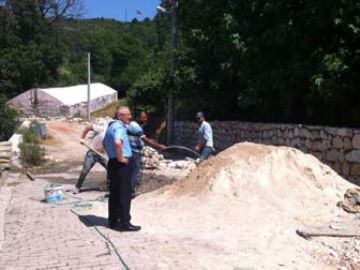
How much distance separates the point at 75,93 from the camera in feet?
176

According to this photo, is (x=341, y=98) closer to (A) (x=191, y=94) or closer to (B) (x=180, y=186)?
(B) (x=180, y=186)

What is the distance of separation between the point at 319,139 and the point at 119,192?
23.2ft

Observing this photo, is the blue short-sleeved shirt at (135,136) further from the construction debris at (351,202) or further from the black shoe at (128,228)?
the construction debris at (351,202)

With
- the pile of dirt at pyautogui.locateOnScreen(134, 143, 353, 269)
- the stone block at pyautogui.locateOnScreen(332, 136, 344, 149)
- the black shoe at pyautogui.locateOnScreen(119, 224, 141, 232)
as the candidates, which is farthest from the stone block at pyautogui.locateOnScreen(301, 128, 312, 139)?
the black shoe at pyautogui.locateOnScreen(119, 224, 141, 232)

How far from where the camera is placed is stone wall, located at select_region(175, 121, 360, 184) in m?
12.6

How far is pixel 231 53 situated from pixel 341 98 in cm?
509

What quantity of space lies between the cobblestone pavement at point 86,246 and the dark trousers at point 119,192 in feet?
Answer: 0.79

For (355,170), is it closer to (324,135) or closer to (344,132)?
(344,132)

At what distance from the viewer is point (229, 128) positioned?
20641mm

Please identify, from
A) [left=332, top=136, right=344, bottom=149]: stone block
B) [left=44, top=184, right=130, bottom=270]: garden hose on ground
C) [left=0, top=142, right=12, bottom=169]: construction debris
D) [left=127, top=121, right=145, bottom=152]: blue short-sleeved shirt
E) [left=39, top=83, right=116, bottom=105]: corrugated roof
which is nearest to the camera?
[left=44, top=184, right=130, bottom=270]: garden hose on ground

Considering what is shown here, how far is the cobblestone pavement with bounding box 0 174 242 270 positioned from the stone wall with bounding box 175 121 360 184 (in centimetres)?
582

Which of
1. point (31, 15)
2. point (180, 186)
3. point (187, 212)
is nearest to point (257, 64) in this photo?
point (180, 186)

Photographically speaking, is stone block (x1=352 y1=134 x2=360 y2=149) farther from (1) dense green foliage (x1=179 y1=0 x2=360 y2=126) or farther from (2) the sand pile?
(2) the sand pile

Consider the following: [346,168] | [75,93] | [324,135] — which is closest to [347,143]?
[346,168]
